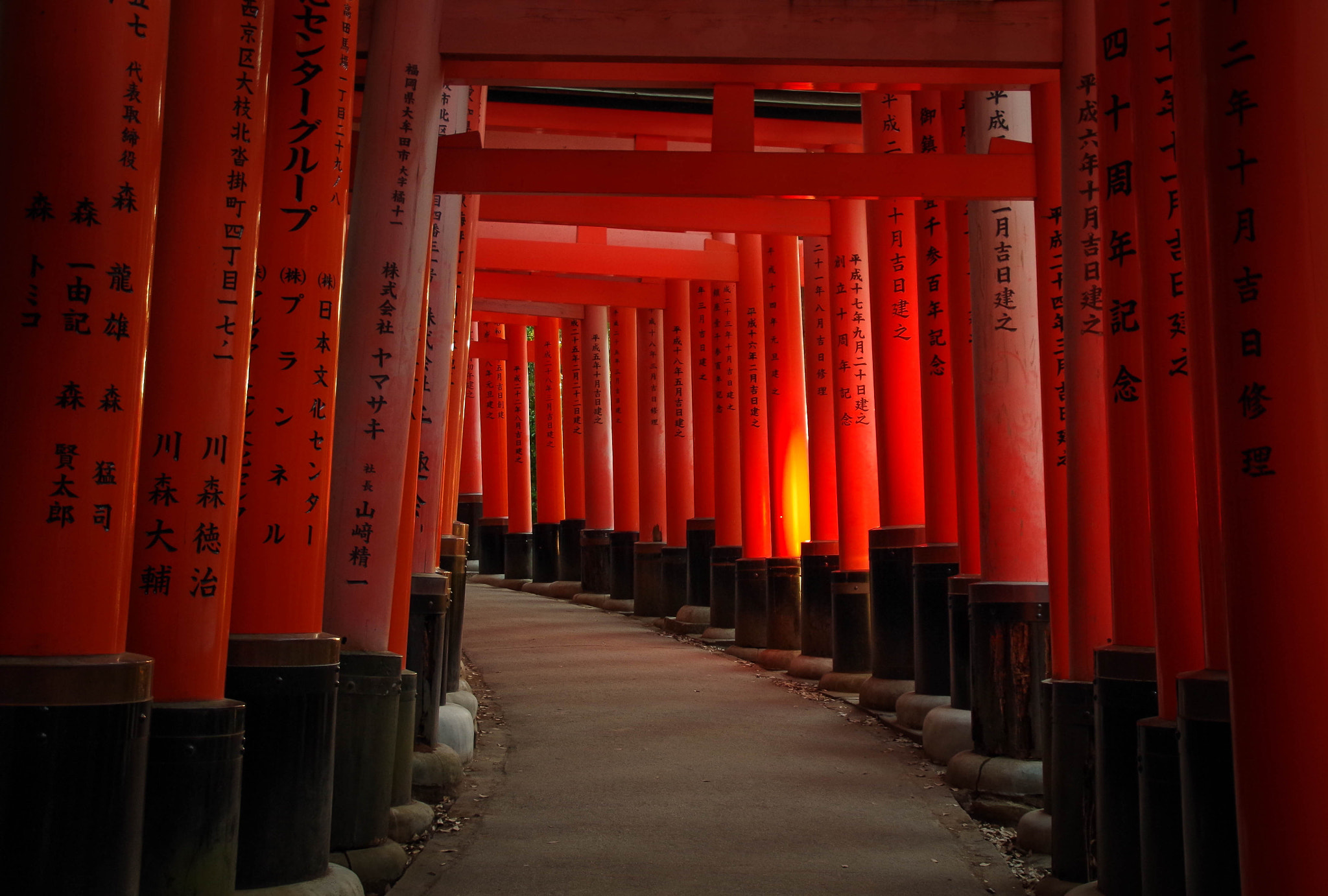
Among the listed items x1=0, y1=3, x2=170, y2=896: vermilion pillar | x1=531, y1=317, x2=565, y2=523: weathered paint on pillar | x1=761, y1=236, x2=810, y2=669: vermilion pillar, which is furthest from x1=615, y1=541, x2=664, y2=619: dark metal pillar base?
x1=0, y1=3, x2=170, y2=896: vermilion pillar

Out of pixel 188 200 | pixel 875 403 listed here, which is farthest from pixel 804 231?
pixel 188 200

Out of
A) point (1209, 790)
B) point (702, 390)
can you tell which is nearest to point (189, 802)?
point (1209, 790)

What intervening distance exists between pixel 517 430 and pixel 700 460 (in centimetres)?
593

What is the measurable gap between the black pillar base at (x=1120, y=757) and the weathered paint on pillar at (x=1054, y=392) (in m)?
1.14

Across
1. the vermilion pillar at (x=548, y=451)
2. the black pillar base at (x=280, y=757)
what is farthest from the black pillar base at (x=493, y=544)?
the black pillar base at (x=280, y=757)

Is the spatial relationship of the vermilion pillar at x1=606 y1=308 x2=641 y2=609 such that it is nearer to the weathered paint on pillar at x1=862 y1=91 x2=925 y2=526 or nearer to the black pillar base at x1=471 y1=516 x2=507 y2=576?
the black pillar base at x1=471 y1=516 x2=507 y2=576

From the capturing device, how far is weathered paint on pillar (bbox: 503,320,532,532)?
1895 centimetres

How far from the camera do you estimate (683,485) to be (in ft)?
47.1

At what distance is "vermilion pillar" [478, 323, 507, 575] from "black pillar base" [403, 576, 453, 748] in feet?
43.7

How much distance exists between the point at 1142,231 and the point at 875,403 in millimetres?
4842

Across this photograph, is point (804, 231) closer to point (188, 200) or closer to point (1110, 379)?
point (1110, 379)

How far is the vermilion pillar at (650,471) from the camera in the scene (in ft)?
49.1

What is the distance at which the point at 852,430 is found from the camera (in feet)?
31.4

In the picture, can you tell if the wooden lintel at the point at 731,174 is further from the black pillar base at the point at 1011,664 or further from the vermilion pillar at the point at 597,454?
the vermilion pillar at the point at 597,454
